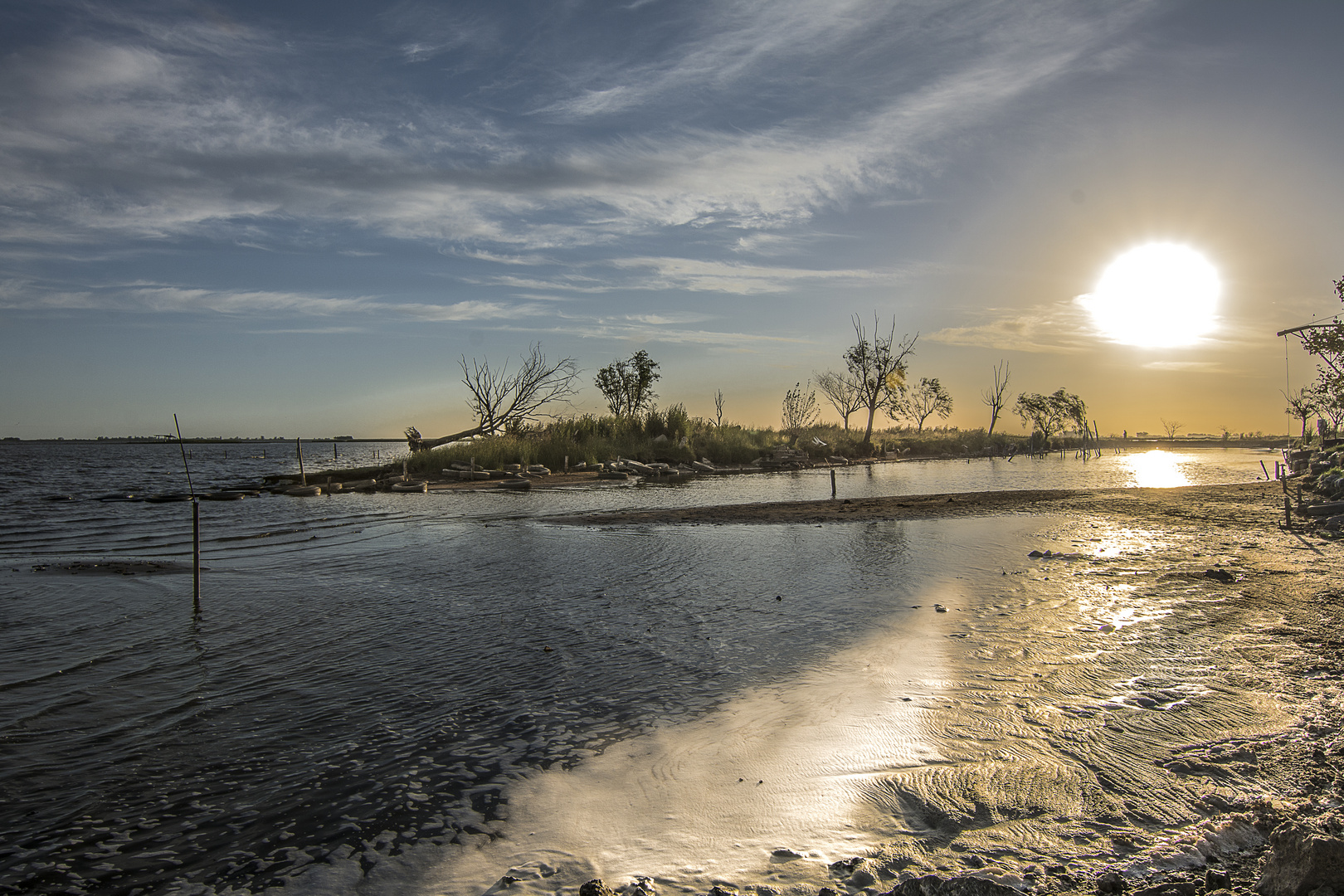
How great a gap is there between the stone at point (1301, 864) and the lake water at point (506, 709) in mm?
1204

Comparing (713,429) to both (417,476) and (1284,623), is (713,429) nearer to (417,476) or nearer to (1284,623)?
(417,476)

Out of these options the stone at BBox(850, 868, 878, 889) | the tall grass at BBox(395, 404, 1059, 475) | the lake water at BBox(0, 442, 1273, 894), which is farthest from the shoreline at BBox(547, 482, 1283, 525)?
the tall grass at BBox(395, 404, 1059, 475)

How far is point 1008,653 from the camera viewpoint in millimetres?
5980

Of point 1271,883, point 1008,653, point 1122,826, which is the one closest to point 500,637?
point 1008,653

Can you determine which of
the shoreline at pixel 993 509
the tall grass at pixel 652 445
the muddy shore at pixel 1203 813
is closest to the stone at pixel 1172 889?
the muddy shore at pixel 1203 813

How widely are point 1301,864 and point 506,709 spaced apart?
455 cm

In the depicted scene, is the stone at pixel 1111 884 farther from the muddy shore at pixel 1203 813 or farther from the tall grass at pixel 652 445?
the tall grass at pixel 652 445

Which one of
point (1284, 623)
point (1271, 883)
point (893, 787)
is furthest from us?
point (1284, 623)

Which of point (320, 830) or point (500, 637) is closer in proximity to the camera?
point (320, 830)

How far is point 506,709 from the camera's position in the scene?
5031 millimetres

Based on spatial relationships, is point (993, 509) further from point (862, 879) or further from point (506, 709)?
point (862, 879)

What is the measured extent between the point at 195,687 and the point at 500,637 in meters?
2.66

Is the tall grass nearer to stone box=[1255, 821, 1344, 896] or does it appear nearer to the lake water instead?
the lake water

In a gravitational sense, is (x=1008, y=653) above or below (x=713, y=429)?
below
